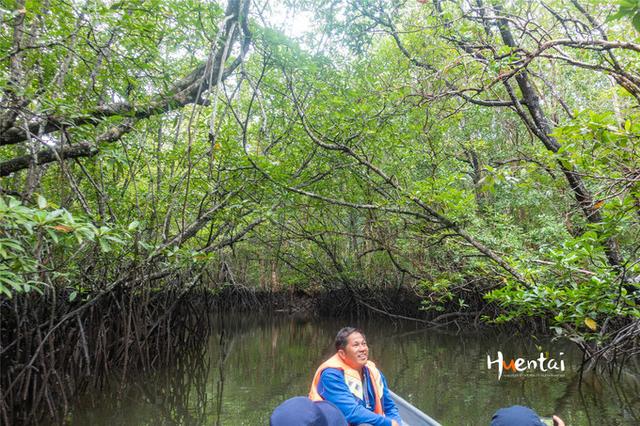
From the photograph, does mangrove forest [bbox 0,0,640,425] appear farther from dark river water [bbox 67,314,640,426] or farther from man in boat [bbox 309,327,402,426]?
man in boat [bbox 309,327,402,426]

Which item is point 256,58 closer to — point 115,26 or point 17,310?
point 115,26

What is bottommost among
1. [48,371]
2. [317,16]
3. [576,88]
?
[48,371]

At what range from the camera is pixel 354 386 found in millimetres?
2850

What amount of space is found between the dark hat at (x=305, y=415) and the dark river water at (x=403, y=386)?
2.91 m

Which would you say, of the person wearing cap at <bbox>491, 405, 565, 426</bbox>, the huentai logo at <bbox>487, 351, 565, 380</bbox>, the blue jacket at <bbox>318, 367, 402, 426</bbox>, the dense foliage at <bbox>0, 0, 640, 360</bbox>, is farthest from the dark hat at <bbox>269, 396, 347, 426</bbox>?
the huentai logo at <bbox>487, 351, 565, 380</bbox>

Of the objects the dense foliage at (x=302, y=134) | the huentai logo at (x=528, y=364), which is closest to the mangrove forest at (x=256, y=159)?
the dense foliage at (x=302, y=134)

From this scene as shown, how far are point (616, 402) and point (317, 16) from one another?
5.25m

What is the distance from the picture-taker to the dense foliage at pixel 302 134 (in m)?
3.29

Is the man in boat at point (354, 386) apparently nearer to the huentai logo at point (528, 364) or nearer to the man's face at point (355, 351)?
the man's face at point (355, 351)

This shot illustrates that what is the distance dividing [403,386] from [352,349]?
10.9 feet

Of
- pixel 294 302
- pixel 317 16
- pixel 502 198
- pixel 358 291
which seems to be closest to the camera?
pixel 317 16

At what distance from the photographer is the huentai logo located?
6.40 m

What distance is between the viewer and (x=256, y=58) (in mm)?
7195

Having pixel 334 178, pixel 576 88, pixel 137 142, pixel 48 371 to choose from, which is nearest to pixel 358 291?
pixel 334 178
